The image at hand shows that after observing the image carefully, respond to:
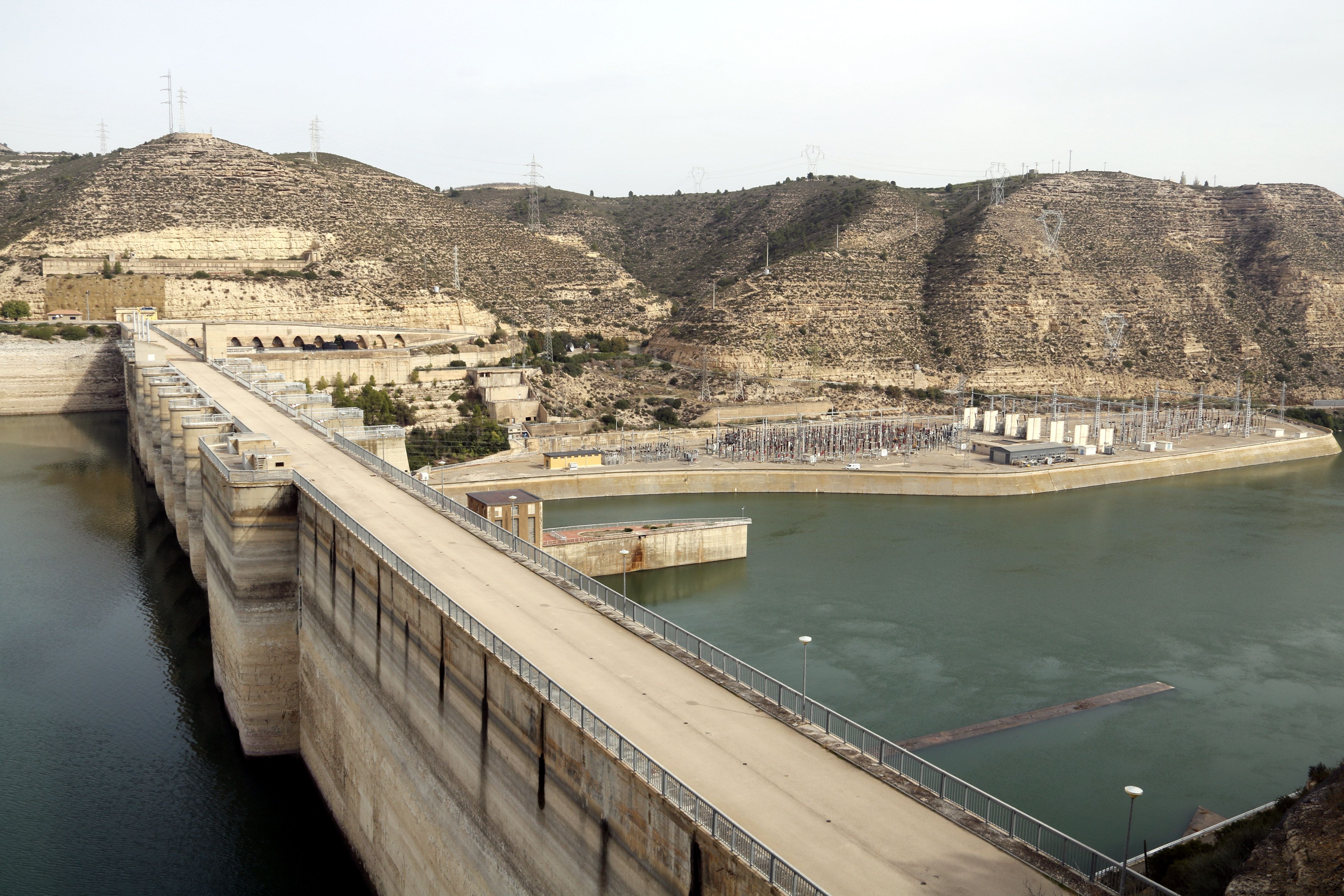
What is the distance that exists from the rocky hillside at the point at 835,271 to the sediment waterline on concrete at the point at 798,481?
25.4 metres

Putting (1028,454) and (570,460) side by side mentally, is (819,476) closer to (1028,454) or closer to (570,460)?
(570,460)

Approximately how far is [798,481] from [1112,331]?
53182 millimetres

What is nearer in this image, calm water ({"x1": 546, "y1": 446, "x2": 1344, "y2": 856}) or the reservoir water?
the reservoir water

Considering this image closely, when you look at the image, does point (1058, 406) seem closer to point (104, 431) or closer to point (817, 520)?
point (817, 520)

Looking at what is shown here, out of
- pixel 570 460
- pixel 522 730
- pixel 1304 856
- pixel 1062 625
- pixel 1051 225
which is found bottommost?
pixel 1062 625

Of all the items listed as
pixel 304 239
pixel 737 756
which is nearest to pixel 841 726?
pixel 737 756

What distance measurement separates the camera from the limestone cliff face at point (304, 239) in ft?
269

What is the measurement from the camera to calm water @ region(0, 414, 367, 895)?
21.0 meters

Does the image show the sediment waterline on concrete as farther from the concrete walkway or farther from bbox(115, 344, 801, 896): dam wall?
the concrete walkway

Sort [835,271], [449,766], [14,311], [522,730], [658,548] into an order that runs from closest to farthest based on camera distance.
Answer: [522,730]
[449,766]
[658,548]
[14,311]
[835,271]

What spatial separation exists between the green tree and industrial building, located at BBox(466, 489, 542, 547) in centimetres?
5844

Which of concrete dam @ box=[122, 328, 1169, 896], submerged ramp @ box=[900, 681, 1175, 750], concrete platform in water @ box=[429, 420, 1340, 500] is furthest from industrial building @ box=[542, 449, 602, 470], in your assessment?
submerged ramp @ box=[900, 681, 1175, 750]

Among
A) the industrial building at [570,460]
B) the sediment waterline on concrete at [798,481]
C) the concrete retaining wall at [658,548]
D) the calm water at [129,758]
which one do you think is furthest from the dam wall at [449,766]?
the industrial building at [570,460]

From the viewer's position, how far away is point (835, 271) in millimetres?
95188
